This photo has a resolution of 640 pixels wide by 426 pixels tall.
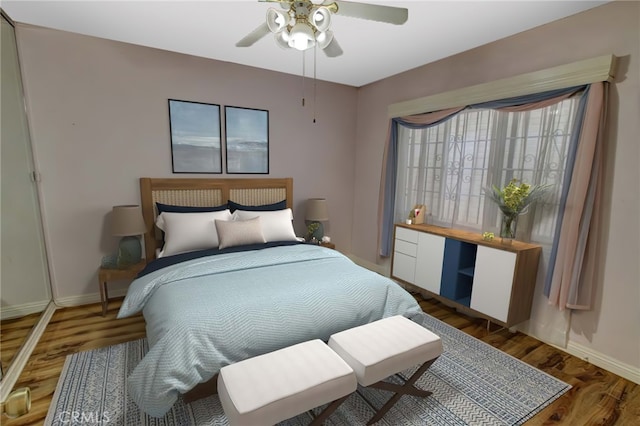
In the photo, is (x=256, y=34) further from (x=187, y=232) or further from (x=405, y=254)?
(x=405, y=254)

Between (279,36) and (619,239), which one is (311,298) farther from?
(619,239)

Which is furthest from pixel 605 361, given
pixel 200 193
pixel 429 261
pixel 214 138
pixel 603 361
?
pixel 214 138

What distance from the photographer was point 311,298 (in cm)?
199

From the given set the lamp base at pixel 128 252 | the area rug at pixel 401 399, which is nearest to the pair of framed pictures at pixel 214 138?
the lamp base at pixel 128 252

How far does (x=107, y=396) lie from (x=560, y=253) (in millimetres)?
3194

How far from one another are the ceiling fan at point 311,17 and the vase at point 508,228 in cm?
179

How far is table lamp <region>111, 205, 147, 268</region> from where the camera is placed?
286 cm

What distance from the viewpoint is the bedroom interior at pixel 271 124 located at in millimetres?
2143

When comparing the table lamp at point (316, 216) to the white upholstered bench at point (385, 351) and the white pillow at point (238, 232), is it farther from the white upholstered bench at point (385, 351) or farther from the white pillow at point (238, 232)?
the white upholstered bench at point (385, 351)

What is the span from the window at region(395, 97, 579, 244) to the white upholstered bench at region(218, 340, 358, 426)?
2.10 m

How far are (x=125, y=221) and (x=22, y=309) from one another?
1006mm

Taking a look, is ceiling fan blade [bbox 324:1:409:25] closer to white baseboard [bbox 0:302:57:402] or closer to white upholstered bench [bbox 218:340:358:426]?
white upholstered bench [bbox 218:340:358:426]

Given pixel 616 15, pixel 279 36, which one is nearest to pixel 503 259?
pixel 616 15

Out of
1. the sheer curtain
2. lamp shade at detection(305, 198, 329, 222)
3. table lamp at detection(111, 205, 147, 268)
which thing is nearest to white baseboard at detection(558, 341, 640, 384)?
the sheer curtain
